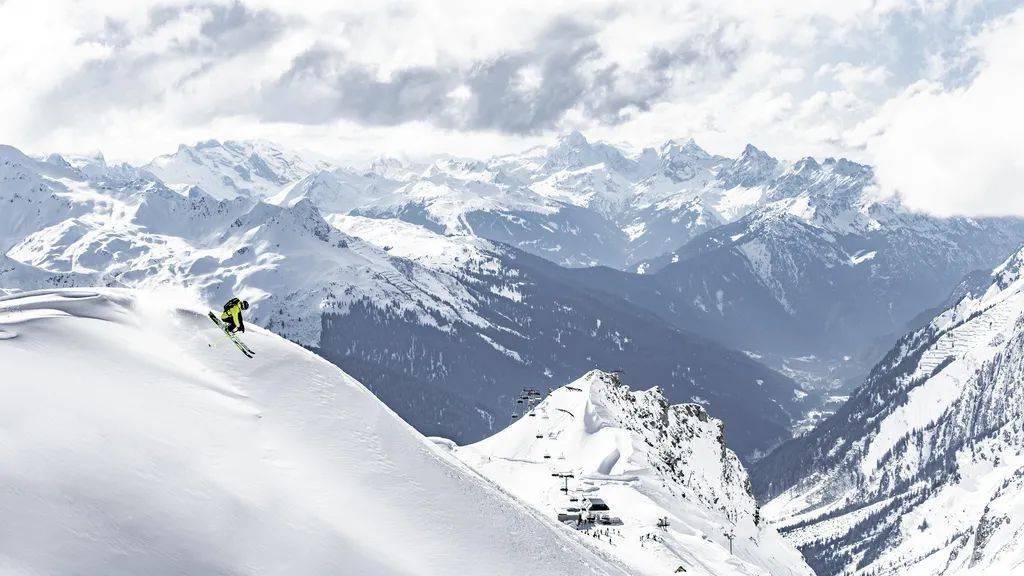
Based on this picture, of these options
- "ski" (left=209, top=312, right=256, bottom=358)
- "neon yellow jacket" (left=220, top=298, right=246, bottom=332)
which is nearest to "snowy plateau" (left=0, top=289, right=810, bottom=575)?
"ski" (left=209, top=312, right=256, bottom=358)

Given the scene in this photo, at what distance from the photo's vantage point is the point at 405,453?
5212 centimetres

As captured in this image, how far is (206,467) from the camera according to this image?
4128 centimetres

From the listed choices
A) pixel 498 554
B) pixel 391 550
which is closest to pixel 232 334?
pixel 391 550

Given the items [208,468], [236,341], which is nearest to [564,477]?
[236,341]

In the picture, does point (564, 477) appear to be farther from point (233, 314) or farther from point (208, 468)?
point (208, 468)

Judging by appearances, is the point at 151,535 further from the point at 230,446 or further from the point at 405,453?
the point at 405,453

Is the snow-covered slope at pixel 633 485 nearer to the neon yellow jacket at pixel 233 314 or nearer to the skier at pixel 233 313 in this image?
the skier at pixel 233 313

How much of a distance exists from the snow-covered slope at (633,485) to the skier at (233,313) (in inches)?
1482

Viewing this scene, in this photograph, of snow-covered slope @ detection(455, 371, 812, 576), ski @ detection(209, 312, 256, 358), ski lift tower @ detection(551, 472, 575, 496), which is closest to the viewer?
ski @ detection(209, 312, 256, 358)

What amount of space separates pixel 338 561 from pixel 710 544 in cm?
8351

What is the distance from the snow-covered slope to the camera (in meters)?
98.6

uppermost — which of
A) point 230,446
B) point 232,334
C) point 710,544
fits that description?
point 232,334

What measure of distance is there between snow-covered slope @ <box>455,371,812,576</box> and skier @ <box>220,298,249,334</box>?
3763cm

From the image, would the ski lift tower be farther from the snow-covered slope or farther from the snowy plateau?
the snowy plateau
